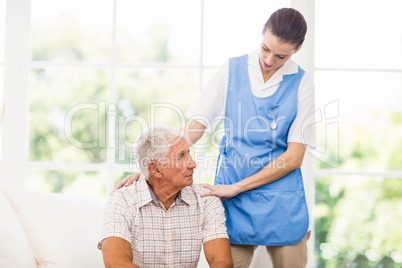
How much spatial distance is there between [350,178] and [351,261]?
52cm

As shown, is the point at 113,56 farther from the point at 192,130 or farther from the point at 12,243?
the point at 12,243

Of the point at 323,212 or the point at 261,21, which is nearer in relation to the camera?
the point at 261,21

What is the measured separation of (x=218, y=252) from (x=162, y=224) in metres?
0.25

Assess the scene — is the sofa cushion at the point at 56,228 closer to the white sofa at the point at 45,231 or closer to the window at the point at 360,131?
the white sofa at the point at 45,231

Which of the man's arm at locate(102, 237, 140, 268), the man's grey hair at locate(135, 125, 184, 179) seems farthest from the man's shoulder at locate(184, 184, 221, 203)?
the man's arm at locate(102, 237, 140, 268)

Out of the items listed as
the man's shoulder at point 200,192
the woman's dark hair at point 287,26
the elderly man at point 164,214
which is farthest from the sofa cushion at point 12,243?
the woman's dark hair at point 287,26

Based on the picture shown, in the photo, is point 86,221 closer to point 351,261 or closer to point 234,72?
point 234,72

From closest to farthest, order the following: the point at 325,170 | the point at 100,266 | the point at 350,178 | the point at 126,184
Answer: the point at 126,184, the point at 100,266, the point at 325,170, the point at 350,178

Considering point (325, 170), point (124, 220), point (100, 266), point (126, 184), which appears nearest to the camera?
point (124, 220)

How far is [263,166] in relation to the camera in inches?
75.3

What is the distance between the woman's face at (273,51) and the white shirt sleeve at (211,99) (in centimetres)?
19

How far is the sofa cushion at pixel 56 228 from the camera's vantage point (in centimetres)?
195

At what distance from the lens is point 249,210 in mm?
1896

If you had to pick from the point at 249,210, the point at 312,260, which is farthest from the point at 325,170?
the point at 249,210
